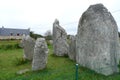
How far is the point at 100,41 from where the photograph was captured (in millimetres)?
12359

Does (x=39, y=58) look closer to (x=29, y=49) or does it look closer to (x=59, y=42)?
(x=29, y=49)

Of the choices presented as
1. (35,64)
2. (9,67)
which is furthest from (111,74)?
(9,67)

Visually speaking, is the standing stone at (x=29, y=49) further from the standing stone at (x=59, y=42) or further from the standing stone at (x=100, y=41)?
the standing stone at (x=100, y=41)

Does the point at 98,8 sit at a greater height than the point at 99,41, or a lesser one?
greater

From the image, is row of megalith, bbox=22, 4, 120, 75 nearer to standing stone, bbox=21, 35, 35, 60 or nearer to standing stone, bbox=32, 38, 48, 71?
standing stone, bbox=32, 38, 48, 71

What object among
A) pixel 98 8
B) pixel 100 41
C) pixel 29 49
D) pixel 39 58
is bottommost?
pixel 39 58

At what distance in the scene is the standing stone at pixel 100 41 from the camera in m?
12.2

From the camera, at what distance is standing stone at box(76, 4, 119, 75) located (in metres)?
12.2

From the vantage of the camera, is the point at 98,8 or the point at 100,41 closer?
the point at 100,41

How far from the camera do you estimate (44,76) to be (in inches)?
460

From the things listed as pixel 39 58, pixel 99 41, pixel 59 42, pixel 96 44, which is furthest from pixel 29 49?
pixel 99 41

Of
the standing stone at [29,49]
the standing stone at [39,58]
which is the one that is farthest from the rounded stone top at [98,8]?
the standing stone at [29,49]

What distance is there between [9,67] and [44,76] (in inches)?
189

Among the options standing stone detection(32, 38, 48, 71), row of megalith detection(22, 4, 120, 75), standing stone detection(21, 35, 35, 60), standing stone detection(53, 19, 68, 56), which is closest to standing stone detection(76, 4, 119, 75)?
row of megalith detection(22, 4, 120, 75)
